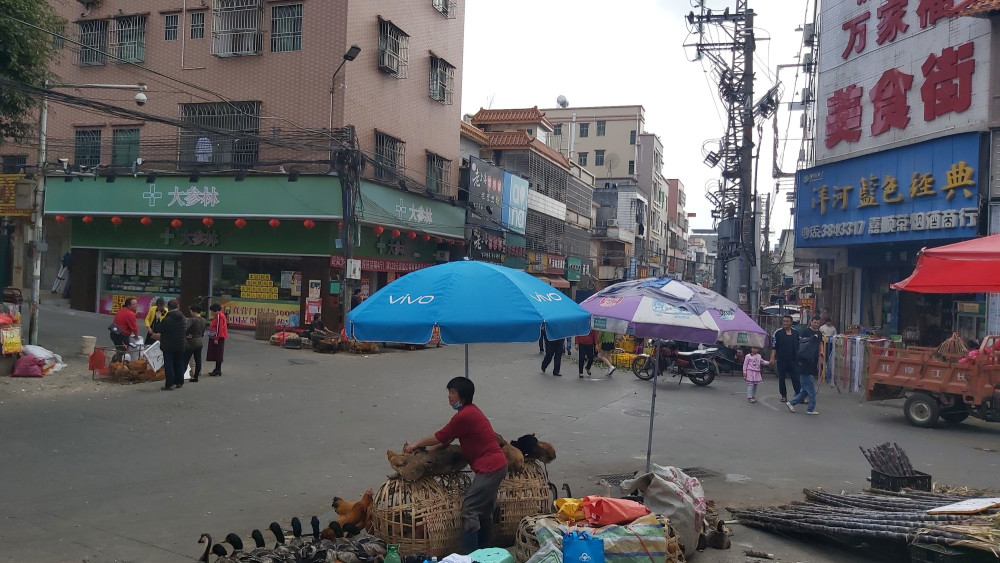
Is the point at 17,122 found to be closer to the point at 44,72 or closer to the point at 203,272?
the point at 44,72

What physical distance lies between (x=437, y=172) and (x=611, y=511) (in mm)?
24966

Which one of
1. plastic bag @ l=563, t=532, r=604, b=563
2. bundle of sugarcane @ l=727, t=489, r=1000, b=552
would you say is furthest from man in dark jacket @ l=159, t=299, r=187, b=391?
plastic bag @ l=563, t=532, r=604, b=563

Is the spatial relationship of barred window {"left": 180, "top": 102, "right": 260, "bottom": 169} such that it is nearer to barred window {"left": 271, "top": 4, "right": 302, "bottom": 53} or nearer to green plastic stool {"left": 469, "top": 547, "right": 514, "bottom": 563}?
barred window {"left": 271, "top": 4, "right": 302, "bottom": 53}

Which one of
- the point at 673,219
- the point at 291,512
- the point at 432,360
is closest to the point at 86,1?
the point at 432,360

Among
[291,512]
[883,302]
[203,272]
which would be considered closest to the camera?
[291,512]

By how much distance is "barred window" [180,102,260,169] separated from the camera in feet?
75.6

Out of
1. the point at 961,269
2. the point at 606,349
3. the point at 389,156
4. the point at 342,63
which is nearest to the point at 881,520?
the point at 961,269

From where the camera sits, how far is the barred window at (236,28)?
2336cm

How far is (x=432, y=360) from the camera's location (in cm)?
2034

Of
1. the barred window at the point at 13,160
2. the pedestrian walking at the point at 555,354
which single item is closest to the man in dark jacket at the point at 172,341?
the pedestrian walking at the point at 555,354

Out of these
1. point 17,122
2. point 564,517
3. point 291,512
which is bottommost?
point 291,512

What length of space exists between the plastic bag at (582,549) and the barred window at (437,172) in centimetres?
2401

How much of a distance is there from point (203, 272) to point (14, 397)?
42.4ft

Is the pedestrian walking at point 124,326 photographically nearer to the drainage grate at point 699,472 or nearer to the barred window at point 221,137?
the barred window at point 221,137
